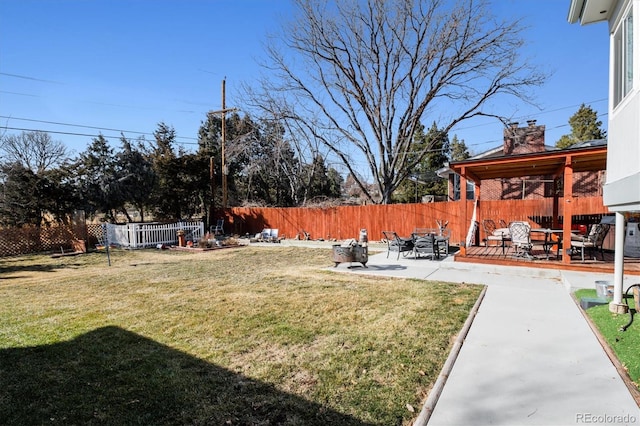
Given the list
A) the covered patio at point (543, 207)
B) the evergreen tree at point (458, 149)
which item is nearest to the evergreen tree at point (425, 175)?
the evergreen tree at point (458, 149)

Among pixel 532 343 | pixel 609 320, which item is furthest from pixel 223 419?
pixel 609 320

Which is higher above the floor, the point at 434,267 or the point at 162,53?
the point at 162,53

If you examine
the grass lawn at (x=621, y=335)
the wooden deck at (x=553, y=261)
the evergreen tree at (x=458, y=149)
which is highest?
the evergreen tree at (x=458, y=149)

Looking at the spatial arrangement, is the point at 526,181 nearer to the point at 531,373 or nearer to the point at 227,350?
the point at 531,373

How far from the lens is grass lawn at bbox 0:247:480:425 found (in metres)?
2.61

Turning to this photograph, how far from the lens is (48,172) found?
16844 millimetres

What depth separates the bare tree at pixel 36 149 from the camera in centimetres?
2086

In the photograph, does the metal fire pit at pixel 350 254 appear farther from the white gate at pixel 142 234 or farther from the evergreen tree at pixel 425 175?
the evergreen tree at pixel 425 175

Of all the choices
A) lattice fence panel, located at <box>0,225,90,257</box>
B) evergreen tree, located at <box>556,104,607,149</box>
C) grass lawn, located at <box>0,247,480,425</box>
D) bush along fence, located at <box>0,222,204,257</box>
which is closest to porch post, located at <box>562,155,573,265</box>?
grass lawn, located at <box>0,247,480,425</box>

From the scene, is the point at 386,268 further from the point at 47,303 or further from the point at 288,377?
the point at 47,303

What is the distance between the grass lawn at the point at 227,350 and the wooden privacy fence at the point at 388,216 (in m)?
4.93

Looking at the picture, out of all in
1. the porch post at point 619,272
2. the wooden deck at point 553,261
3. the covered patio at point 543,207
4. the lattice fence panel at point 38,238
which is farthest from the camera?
the lattice fence panel at point 38,238

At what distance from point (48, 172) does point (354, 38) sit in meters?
17.7

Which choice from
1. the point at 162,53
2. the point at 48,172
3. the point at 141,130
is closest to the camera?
the point at 162,53
